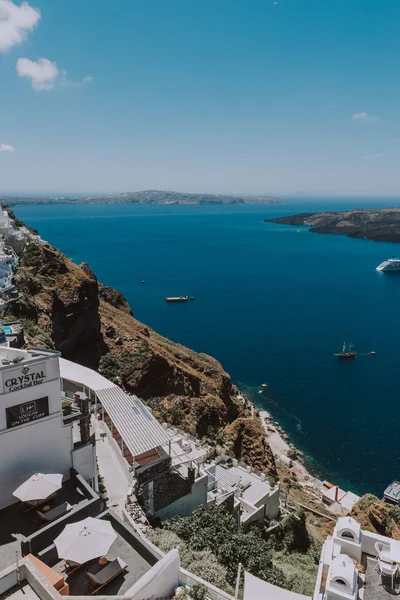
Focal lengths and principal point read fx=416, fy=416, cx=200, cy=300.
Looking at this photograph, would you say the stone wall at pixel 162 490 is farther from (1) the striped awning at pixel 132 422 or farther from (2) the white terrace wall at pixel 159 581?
(2) the white terrace wall at pixel 159 581

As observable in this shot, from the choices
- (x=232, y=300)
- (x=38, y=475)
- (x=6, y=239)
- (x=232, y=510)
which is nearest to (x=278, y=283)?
(x=232, y=300)

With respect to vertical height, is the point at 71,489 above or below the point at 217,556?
above

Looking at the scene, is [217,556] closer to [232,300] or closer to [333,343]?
[333,343]

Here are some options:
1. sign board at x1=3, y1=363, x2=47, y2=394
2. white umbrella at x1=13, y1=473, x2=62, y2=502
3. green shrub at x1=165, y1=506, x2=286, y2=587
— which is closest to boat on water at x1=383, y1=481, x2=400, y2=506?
green shrub at x1=165, y1=506, x2=286, y2=587

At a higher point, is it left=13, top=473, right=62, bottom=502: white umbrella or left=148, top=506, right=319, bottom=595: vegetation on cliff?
left=13, top=473, right=62, bottom=502: white umbrella

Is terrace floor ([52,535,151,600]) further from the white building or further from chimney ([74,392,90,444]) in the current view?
chimney ([74,392,90,444])
